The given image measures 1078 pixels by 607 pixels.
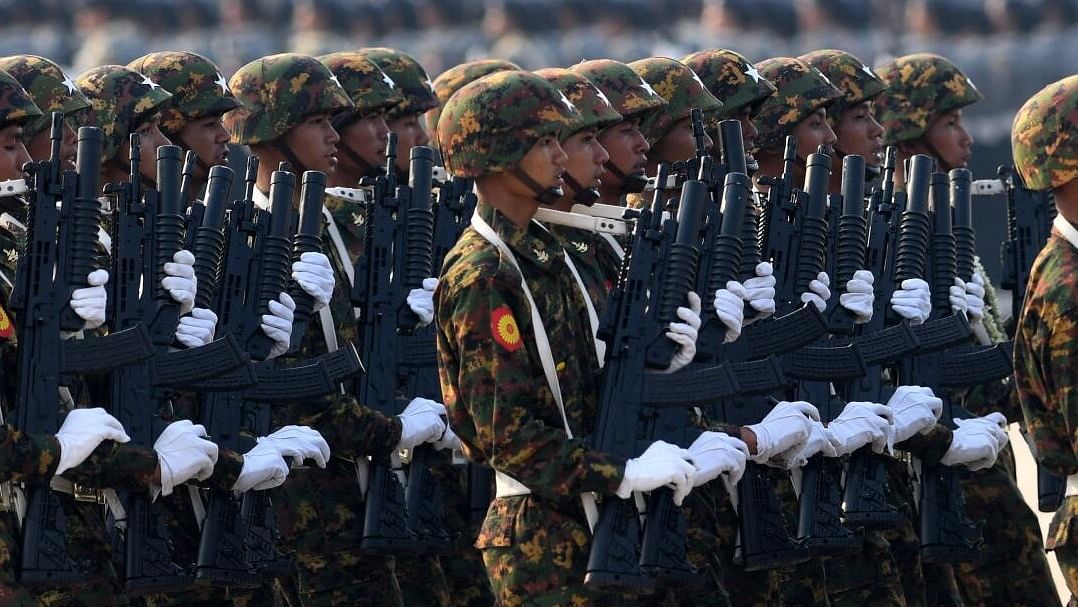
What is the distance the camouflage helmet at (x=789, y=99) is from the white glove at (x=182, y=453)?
354 cm

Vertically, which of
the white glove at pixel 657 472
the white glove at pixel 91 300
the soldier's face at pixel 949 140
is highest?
the soldier's face at pixel 949 140

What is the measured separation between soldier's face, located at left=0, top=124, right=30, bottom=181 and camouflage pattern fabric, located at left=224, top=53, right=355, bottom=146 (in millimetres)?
1943

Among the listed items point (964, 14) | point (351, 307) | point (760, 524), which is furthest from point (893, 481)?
point (964, 14)

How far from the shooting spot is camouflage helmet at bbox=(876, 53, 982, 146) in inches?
493

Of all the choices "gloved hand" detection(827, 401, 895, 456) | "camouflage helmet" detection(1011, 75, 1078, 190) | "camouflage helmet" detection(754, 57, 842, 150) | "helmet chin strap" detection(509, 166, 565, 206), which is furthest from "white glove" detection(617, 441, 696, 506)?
"camouflage helmet" detection(754, 57, 842, 150)

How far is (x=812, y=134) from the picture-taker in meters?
11.4

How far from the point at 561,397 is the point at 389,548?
2.16 meters

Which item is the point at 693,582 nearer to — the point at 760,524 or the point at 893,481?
the point at 760,524

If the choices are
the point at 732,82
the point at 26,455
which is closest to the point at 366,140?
the point at 732,82

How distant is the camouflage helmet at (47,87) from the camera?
976 cm

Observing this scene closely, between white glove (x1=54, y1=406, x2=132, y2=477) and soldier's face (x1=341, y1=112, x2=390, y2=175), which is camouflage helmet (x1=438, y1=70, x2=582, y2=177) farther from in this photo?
soldier's face (x1=341, y1=112, x2=390, y2=175)

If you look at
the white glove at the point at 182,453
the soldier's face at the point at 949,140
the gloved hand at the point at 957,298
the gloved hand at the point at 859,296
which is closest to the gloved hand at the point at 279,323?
the white glove at the point at 182,453

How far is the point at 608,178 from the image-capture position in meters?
9.36

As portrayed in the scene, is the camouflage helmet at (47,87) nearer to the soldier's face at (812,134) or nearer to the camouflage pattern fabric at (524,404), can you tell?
the camouflage pattern fabric at (524,404)
